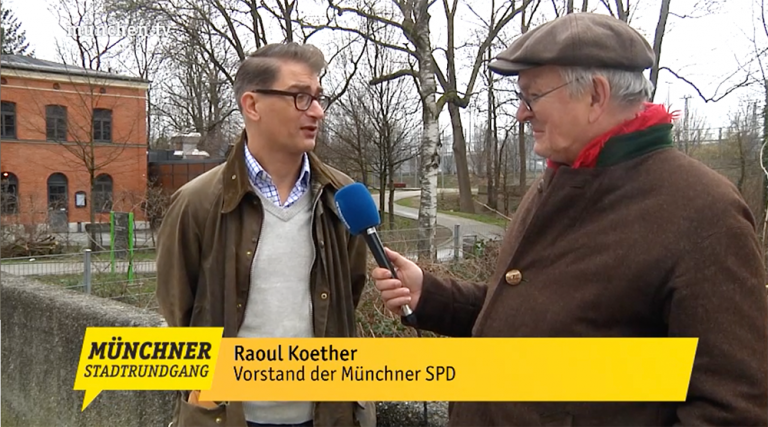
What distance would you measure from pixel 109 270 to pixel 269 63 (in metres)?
7.23

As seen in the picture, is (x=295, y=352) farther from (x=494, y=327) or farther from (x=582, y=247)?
(x=582, y=247)

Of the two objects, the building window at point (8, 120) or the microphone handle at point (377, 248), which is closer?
the microphone handle at point (377, 248)

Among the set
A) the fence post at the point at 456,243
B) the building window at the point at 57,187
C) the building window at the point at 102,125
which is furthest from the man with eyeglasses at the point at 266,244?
the building window at the point at 57,187

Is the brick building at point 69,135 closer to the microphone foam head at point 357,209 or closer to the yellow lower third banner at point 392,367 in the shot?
the microphone foam head at point 357,209

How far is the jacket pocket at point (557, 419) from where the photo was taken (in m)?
1.55

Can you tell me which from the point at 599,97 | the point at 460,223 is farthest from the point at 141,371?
the point at 460,223

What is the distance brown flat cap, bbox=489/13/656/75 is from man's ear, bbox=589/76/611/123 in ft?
Result: 0.13

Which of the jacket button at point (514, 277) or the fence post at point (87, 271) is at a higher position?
the jacket button at point (514, 277)

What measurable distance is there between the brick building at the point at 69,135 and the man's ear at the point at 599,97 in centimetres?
2551

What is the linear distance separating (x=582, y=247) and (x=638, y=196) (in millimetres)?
174

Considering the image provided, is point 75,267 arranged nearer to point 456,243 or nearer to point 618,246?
point 456,243

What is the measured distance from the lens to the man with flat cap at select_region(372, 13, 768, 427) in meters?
1.40

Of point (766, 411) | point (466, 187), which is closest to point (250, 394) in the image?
point (766, 411)

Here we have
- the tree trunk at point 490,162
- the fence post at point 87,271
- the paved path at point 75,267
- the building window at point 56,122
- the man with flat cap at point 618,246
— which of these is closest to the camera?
the man with flat cap at point 618,246
